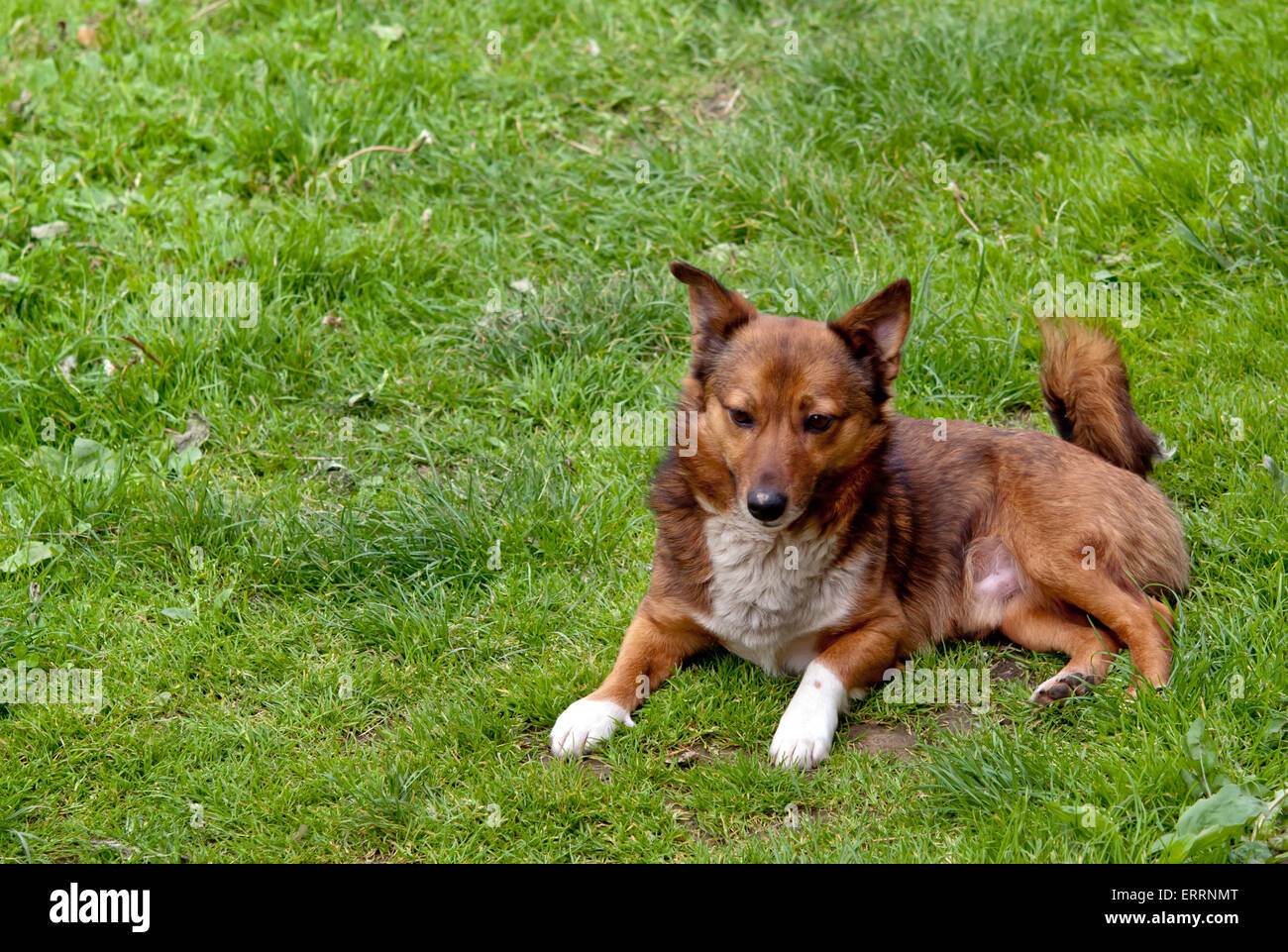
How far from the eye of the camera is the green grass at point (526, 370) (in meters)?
3.64

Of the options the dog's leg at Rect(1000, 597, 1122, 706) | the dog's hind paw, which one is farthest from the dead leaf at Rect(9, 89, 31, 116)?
the dog's hind paw

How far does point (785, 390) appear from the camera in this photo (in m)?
3.82

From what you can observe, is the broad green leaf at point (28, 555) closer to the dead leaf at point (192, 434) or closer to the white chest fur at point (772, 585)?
the dead leaf at point (192, 434)

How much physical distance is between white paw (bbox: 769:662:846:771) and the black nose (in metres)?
0.59

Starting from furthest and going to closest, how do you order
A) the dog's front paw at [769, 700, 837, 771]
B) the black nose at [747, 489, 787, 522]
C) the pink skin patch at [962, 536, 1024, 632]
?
the pink skin patch at [962, 536, 1024, 632] → the dog's front paw at [769, 700, 837, 771] → the black nose at [747, 489, 787, 522]

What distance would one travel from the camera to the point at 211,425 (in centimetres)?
545

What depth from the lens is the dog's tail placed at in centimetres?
445

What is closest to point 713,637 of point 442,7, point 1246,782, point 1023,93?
point 1246,782

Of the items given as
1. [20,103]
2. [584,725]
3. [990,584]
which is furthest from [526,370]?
[20,103]

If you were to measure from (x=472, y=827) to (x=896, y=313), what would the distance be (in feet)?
6.71

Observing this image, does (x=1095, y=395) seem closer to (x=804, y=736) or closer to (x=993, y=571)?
(x=993, y=571)

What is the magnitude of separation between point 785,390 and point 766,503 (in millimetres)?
402

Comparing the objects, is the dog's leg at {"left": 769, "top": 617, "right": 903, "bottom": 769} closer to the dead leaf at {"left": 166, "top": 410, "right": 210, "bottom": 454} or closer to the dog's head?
the dog's head

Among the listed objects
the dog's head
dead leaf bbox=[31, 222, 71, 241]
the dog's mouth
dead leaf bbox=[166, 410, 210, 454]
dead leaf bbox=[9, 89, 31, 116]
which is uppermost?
the dog's head
